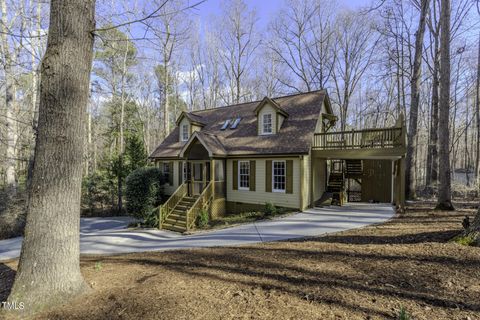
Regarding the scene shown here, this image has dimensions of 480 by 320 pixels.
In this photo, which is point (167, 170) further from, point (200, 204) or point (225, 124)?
point (200, 204)

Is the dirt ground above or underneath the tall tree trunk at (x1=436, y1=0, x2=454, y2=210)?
underneath

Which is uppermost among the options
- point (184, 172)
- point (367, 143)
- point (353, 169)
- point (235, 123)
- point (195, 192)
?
point (235, 123)

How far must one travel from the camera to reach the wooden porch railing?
10711mm

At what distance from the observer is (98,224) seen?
13789 millimetres

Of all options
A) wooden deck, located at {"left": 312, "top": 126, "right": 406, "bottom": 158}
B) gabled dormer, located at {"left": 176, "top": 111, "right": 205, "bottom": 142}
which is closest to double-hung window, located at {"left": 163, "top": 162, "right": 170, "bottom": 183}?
gabled dormer, located at {"left": 176, "top": 111, "right": 205, "bottom": 142}

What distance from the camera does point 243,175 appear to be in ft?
45.8

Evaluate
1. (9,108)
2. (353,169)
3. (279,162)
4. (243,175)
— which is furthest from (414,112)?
(9,108)

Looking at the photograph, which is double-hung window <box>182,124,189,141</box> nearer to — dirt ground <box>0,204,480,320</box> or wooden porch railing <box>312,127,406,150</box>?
wooden porch railing <box>312,127,406,150</box>

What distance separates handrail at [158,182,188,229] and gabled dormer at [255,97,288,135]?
5713 millimetres

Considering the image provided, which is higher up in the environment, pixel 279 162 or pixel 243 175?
pixel 279 162

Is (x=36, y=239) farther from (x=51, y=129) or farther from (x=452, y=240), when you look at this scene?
(x=452, y=240)

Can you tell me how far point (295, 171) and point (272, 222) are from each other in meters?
3.24

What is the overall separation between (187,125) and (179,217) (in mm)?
7375

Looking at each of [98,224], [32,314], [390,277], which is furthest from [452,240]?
[98,224]
